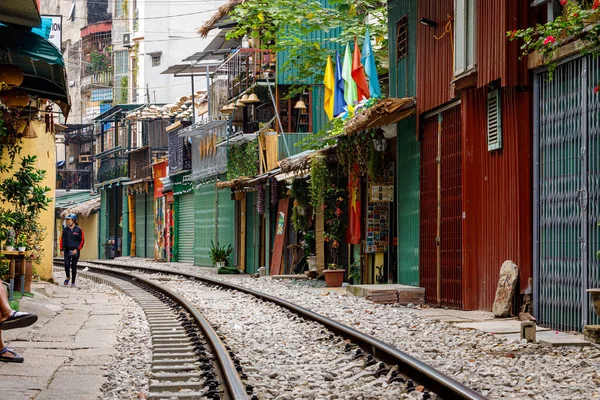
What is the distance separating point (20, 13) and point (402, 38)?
30.5 feet

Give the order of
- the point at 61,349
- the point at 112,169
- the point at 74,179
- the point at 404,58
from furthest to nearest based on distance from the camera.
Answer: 1. the point at 74,179
2. the point at 112,169
3. the point at 404,58
4. the point at 61,349

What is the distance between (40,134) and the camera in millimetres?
22203

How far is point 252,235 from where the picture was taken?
3350 centimetres

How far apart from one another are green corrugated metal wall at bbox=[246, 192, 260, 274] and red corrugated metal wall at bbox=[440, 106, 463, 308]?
17.0 m

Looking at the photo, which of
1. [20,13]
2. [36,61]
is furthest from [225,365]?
[36,61]

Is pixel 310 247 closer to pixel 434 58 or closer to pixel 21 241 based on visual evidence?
pixel 21 241

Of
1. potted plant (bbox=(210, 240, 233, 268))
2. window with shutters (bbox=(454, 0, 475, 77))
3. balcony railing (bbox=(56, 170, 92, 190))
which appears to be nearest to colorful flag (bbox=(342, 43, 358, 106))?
window with shutters (bbox=(454, 0, 475, 77))

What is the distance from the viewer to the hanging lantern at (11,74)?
506 inches

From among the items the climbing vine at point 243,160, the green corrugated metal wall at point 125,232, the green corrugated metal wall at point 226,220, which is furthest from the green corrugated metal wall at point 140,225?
the climbing vine at point 243,160

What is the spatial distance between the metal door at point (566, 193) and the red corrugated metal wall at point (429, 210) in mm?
4179

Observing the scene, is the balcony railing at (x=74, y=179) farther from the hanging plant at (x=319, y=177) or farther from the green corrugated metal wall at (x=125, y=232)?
the hanging plant at (x=319, y=177)

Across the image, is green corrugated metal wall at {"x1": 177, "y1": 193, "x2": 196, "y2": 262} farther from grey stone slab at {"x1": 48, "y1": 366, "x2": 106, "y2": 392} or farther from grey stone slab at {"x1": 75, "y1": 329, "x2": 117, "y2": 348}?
grey stone slab at {"x1": 48, "y1": 366, "x2": 106, "y2": 392}

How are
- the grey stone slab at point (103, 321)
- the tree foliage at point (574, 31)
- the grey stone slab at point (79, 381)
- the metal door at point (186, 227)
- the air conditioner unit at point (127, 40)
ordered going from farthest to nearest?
the air conditioner unit at point (127, 40) < the metal door at point (186, 227) < the grey stone slab at point (103, 321) < the tree foliage at point (574, 31) < the grey stone slab at point (79, 381)

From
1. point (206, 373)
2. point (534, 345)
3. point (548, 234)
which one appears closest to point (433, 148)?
point (548, 234)
